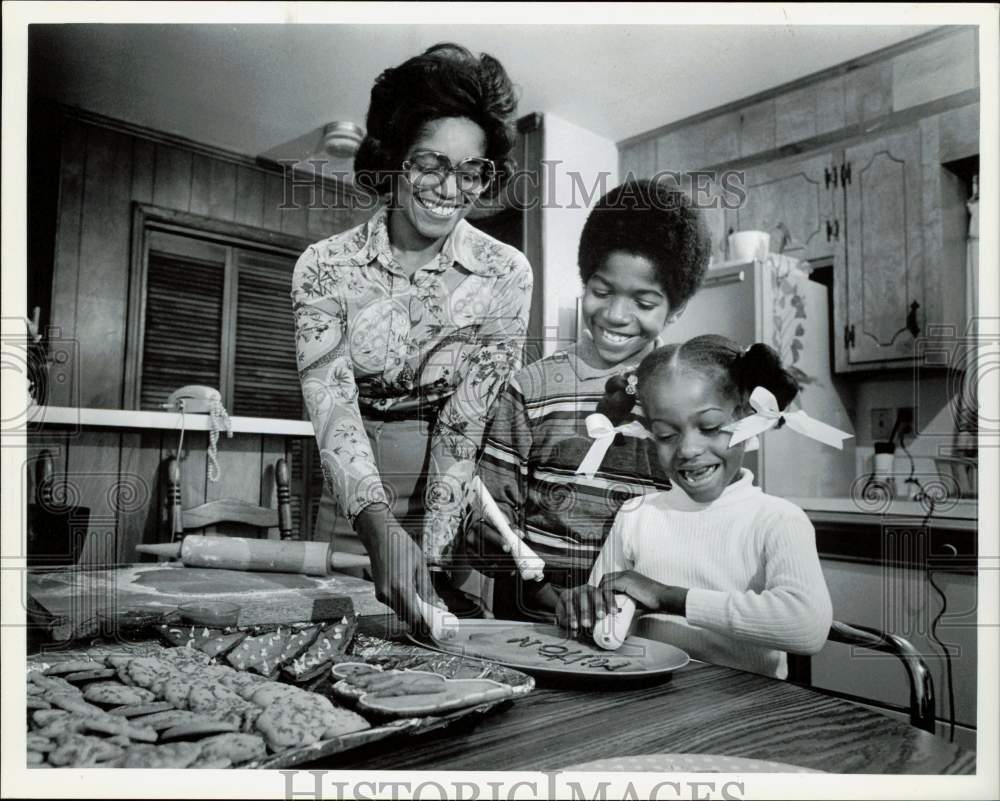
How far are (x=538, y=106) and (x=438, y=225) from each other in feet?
0.80

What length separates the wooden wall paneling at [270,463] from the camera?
4.00 feet

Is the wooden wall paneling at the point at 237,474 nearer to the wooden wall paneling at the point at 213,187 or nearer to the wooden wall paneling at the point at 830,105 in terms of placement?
the wooden wall paneling at the point at 213,187

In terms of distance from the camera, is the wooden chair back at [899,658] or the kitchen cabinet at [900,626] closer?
the wooden chair back at [899,658]

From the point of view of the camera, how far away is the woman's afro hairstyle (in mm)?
1121

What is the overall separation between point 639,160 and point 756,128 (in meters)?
0.23

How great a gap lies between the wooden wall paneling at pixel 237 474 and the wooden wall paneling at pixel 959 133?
1.23 m

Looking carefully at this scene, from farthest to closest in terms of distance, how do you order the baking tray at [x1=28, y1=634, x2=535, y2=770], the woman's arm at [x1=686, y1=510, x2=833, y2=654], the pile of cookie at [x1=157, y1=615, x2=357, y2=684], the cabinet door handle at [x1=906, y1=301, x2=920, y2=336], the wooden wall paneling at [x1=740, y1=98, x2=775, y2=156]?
the cabinet door handle at [x1=906, y1=301, x2=920, y2=336] → the wooden wall paneling at [x1=740, y1=98, x2=775, y2=156] → the woman's arm at [x1=686, y1=510, x2=833, y2=654] → the pile of cookie at [x1=157, y1=615, x2=357, y2=684] → the baking tray at [x1=28, y1=634, x2=535, y2=770]

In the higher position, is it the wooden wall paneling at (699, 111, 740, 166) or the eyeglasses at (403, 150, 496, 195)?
the wooden wall paneling at (699, 111, 740, 166)

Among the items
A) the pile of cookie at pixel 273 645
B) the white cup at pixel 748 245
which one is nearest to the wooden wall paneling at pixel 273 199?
the pile of cookie at pixel 273 645

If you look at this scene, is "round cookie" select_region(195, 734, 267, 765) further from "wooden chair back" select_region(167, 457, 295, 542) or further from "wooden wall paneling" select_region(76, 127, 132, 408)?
"wooden wall paneling" select_region(76, 127, 132, 408)

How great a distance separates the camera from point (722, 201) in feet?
3.80

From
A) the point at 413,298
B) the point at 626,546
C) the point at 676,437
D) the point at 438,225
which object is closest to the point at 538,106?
the point at 438,225

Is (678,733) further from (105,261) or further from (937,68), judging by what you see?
(105,261)

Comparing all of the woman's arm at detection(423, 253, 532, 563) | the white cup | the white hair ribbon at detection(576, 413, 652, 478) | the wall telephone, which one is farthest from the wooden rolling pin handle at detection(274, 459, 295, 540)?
the white cup
